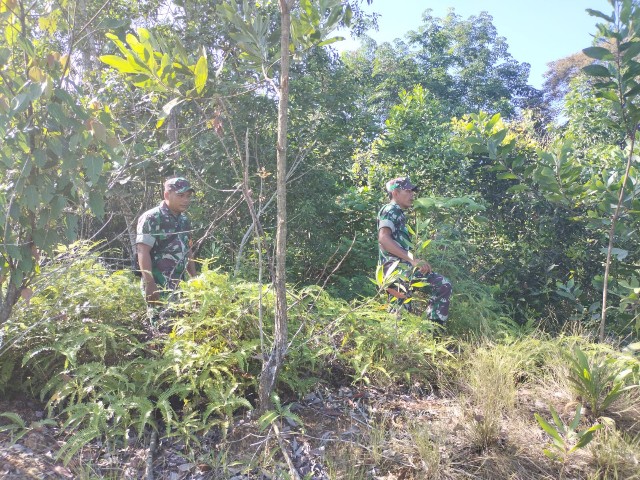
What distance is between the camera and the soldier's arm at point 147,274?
14.0ft

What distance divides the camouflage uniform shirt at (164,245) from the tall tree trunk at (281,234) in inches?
56.8

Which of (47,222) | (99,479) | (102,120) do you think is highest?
(102,120)

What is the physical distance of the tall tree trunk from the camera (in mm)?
3207

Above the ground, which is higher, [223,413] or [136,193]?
[136,193]

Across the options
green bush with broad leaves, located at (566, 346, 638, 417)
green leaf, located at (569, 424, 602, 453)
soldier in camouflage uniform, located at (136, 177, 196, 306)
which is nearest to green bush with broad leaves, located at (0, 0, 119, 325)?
soldier in camouflage uniform, located at (136, 177, 196, 306)

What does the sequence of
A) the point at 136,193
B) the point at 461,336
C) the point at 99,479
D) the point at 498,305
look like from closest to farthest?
1. the point at 99,479
2. the point at 461,336
3. the point at 498,305
4. the point at 136,193

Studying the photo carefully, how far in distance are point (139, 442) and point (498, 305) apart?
3692 millimetres

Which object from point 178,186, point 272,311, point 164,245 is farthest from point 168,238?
point 272,311

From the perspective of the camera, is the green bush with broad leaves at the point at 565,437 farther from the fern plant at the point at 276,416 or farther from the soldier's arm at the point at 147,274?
the soldier's arm at the point at 147,274

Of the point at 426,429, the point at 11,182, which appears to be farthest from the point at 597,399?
the point at 11,182

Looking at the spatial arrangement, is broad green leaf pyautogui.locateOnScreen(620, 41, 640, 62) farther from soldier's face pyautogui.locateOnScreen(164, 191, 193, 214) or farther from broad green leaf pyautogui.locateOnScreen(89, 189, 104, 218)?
broad green leaf pyautogui.locateOnScreen(89, 189, 104, 218)

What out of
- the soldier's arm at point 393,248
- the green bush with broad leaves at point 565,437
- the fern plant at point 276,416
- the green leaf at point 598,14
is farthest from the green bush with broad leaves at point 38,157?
the green leaf at point 598,14

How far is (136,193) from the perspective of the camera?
682 centimetres

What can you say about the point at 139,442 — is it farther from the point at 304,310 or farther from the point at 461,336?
the point at 461,336
